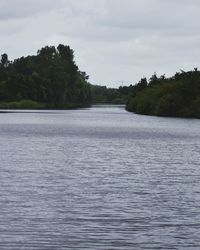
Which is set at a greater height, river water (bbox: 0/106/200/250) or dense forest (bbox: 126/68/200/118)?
dense forest (bbox: 126/68/200/118)

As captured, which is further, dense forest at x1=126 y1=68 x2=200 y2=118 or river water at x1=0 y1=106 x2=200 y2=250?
dense forest at x1=126 y1=68 x2=200 y2=118

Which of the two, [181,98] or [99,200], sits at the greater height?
[181,98]

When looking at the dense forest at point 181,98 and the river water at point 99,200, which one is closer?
the river water at point 99,200

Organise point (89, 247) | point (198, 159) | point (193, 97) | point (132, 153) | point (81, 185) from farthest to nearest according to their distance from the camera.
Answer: point (193, 97) → point (132, 153) → point (198, 159) → point (81, 185) → point (89, 247)

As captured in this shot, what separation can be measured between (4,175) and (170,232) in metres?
16.3

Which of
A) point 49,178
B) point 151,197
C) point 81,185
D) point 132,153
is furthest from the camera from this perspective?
point 132,153

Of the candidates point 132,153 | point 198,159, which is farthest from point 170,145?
point 198,159

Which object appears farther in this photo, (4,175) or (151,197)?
(4,175)

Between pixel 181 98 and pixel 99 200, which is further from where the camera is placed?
pixel 181 98

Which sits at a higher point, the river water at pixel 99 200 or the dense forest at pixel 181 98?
the dense forest at pixel 181 98

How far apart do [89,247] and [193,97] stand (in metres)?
123

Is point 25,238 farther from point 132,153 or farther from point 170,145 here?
point 170,145

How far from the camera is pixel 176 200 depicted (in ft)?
96.1

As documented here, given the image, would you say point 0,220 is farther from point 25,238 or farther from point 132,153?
point 132,153
